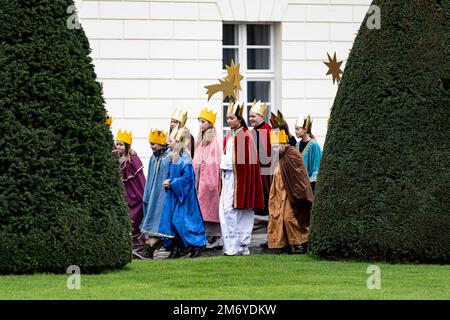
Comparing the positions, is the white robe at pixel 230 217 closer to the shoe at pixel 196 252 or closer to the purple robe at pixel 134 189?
the shoe at pixel 196 252

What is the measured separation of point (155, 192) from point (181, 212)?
574 mm

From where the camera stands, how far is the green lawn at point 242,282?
32.1 feet

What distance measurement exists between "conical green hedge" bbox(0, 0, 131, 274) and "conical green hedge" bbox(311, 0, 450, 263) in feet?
8.08

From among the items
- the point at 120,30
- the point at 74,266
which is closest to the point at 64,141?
the point at 74,266

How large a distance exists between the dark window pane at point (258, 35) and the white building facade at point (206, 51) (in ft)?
0.05

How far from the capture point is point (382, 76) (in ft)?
39.8

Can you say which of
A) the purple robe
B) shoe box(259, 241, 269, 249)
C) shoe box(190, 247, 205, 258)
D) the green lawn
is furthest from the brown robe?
the purple robe

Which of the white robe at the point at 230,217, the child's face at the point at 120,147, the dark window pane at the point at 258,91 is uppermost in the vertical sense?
the dark window pane at the point at 258,91

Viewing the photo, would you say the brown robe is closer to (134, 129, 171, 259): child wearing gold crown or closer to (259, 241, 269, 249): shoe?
(259, 241, 269, 249): shoe

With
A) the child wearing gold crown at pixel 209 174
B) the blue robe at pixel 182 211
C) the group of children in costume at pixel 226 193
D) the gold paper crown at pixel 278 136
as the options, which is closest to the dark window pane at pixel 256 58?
the child wearing gold crown at pixel 209 174

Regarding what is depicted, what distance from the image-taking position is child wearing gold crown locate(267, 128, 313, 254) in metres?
14.3
